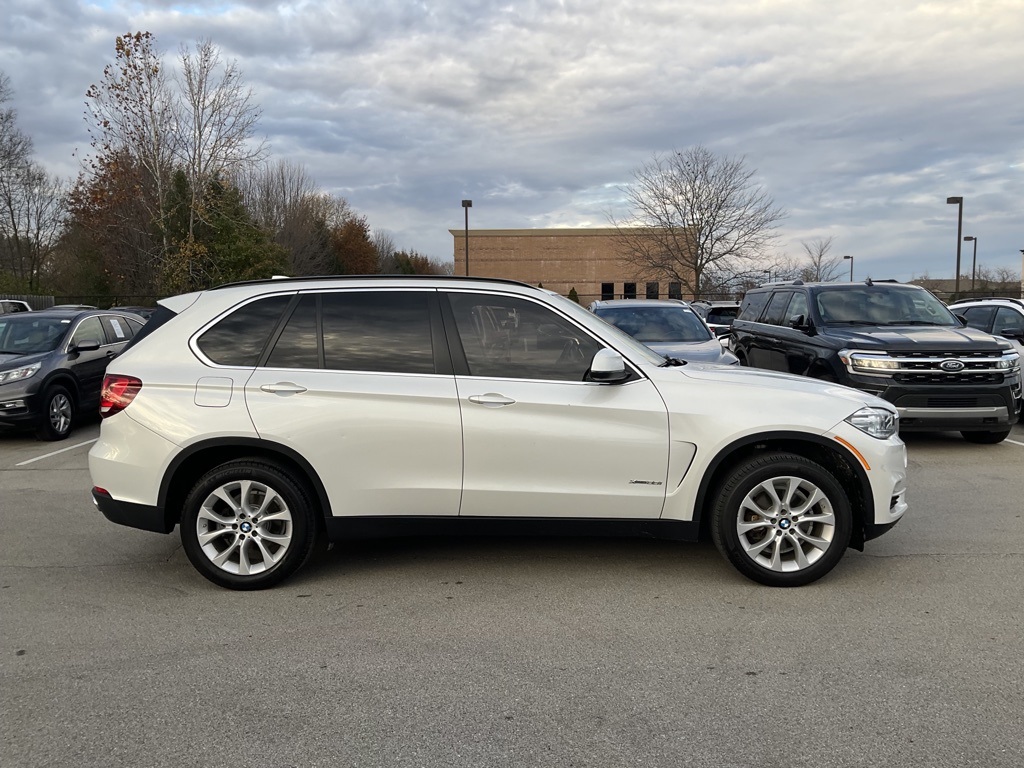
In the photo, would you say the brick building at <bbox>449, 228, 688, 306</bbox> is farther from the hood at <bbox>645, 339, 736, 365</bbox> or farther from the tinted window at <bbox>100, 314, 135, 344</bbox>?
the hood at <bbox>645, 339, 736, 365</bbox>

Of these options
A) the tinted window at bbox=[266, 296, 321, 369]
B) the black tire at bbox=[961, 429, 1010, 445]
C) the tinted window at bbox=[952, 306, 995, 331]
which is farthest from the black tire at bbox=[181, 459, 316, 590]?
the tinted window at bbox=[952, 306, 995, 331]

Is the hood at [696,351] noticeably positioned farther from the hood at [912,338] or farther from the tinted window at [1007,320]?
the tinted window at [1007,320]

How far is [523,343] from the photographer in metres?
4.39

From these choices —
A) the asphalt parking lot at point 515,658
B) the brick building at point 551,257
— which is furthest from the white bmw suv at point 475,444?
the brick building at point 551,257

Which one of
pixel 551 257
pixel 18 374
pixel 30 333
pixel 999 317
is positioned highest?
pixel 551 257

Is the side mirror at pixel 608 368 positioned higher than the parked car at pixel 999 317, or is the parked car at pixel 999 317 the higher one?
the parked car at pixel 999 317

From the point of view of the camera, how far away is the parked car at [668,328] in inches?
360

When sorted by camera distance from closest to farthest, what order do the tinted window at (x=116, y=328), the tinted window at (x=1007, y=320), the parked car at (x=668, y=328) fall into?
A: the parked car at (x=668, y=328) → the tinted window at (x=1007, y=320) → the tinted window at (x=116, y=328)

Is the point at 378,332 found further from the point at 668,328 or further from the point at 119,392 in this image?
the point at 668,328

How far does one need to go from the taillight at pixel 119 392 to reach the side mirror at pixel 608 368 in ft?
8.65

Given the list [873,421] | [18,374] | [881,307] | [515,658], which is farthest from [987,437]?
[18,374]

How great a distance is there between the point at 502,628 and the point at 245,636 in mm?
1305

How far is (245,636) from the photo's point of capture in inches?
151

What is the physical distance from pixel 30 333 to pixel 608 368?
9579 mm
